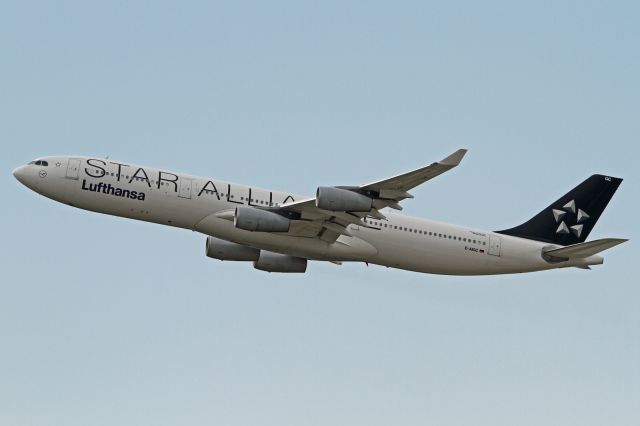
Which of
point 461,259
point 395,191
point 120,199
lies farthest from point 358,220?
point 120,199

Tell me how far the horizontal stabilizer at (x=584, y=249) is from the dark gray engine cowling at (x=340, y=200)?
41.7 ft

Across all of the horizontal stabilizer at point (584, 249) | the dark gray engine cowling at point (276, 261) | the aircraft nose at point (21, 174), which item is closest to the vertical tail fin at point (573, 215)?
the horizontal stabilizer at point (584, 249)

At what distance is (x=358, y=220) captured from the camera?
55.1 m

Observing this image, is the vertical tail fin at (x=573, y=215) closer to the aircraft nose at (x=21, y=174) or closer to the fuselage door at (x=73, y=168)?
the fuselage door at (x=73, y=168)

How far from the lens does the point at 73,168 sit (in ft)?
180

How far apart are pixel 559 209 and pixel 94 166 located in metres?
25.4

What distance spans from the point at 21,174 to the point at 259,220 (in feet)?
40.1

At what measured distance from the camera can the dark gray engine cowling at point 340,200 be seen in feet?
170

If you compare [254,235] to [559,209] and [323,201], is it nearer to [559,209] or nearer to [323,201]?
[323,201]

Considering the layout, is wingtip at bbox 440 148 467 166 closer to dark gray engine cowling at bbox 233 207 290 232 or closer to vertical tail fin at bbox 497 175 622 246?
dark gray engine cowling at bbox 233 207 290 232

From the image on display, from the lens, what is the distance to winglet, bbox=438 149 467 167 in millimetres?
49250

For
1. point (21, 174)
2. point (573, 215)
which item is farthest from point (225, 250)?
point (573, 215)

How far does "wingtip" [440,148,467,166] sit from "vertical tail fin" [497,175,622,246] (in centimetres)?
1296

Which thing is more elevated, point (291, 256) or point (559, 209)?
point (559, 209)
